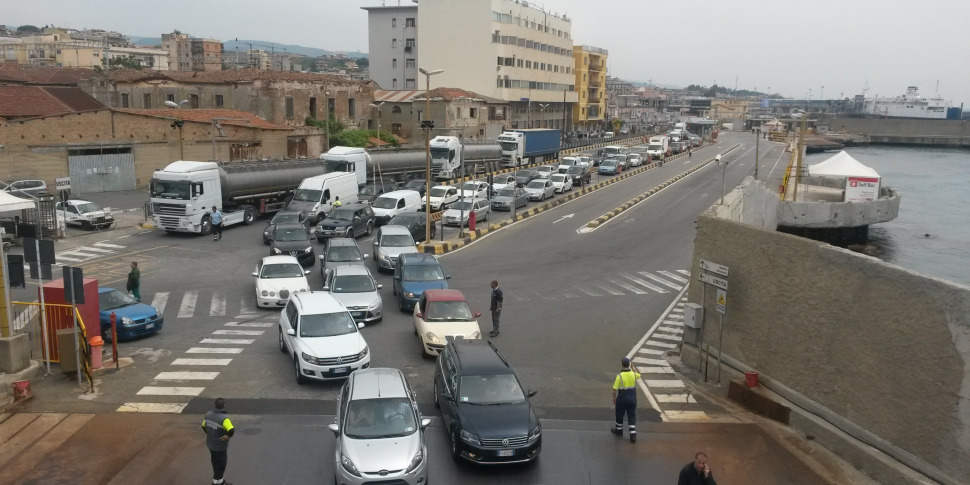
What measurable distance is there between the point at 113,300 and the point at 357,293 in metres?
6.41

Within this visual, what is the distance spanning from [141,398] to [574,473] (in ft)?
29.8

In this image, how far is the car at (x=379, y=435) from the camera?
10766 mm

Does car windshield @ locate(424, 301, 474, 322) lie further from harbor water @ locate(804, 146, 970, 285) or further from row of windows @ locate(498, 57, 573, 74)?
row of windows @ locate(498, 57, 573, 74)

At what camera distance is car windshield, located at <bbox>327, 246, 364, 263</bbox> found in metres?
24.9

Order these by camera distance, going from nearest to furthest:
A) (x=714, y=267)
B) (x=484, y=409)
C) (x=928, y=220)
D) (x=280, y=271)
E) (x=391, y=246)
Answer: (x=484, y=409) → (x=714, y=267) → (x=280, y=271) → (x=391, y=246) → (x=928, y=220)

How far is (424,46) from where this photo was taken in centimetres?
9794

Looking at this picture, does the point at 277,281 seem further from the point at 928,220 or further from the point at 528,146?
the point at 928,220

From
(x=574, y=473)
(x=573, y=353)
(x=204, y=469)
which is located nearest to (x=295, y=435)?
(x=204, y=469)

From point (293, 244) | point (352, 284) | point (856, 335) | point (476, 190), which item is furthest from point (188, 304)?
point (476, 190)

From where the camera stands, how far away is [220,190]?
3438cm

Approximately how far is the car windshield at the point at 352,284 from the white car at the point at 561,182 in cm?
3156

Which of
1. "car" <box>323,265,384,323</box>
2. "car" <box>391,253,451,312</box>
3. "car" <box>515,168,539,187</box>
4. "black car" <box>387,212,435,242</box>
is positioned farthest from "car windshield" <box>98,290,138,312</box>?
"car" <box>515,168,539,187</box>

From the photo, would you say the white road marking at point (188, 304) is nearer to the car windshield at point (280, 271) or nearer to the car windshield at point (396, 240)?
the car windshield at point (280, 271)

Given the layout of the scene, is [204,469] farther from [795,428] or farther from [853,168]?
[853,168]
